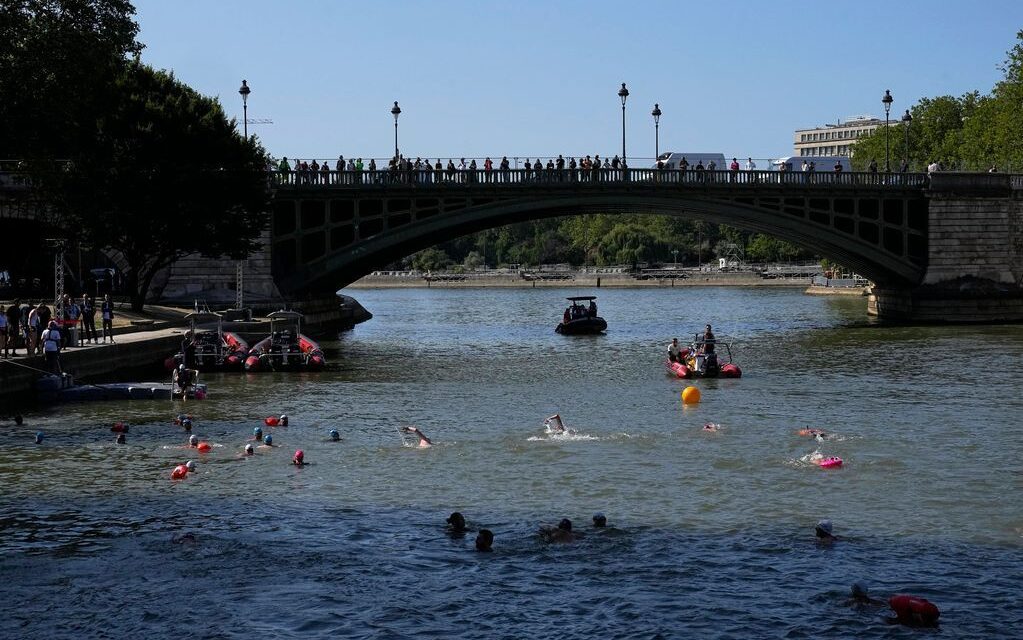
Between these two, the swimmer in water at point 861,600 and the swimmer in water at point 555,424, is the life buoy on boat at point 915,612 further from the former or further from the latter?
the swimmer in water at point 555,424

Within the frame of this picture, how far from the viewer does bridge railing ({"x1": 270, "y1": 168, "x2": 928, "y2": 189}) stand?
7694cm

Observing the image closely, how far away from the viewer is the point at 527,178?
7756 cm

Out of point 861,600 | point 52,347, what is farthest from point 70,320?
point 861,600

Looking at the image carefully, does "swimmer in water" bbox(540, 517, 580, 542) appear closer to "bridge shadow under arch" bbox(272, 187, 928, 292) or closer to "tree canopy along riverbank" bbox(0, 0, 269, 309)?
"tree canopy along riverbank" bbox(0, 0, 269, 309)

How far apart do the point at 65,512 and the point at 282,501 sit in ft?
14.0

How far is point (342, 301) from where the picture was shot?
9581 cm

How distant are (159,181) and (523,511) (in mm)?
44170

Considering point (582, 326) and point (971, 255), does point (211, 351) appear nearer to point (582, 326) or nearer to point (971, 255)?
point (582, 326)

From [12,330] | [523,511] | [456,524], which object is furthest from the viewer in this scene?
[12,330]

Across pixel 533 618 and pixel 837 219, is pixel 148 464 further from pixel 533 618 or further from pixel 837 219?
pixel 837 219

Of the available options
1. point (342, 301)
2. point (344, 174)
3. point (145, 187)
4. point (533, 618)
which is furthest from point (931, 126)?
point (533, 618)

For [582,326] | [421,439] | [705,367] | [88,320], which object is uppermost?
[88,320]

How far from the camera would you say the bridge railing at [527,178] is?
252 feet

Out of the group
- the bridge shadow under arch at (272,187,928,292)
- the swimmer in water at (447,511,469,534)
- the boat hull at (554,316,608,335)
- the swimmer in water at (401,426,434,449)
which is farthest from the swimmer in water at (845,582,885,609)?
the boat hull at (554,316,608,335)
